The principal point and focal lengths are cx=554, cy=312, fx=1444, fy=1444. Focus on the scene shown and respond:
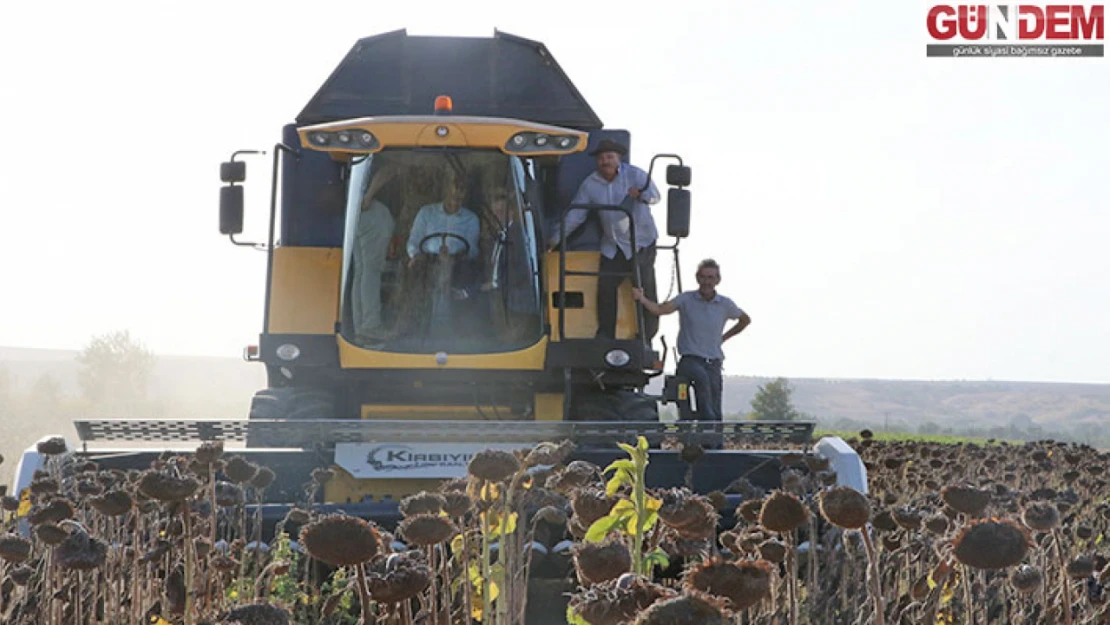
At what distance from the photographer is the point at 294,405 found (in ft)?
32.9

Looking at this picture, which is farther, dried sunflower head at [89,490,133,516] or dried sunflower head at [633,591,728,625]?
dried sunflower head at [89,490,133,516]

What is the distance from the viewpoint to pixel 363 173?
10219 mm

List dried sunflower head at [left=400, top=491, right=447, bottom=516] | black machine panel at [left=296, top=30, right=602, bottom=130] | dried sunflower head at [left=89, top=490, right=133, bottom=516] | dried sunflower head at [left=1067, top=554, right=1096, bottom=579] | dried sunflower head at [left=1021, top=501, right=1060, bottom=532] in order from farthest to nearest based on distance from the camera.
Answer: black machine panel at [left=296, top=30, right=602, bottom=130]
dried sunflower head at [left=1067, top=554, right=1096, bottom=579]
dried sunflower head at [left=89, top=490, right=133, bottom=516]
dried sunflower head at [left=1021, top=501, right=1060, bottom=532]
dried sunflower head at [left=400, top=491, right=447, bottom=516]

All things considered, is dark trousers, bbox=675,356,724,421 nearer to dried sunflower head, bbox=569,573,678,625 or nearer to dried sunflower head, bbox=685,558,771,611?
dried sunflower head, bbox=685,558,771,611

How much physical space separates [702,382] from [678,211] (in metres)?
1.94

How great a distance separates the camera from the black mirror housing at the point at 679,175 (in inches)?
407

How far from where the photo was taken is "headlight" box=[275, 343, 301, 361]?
10086 mm

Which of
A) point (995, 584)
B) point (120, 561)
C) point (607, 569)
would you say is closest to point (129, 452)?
point (120, 561)

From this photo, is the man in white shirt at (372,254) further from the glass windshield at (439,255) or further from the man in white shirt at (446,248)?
the man in white shirt at (446,248)

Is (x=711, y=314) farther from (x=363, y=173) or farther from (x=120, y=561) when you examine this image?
(x=120, y=561)

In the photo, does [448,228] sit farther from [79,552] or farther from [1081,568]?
[79,552]

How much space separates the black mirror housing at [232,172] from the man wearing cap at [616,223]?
2311 millimetres

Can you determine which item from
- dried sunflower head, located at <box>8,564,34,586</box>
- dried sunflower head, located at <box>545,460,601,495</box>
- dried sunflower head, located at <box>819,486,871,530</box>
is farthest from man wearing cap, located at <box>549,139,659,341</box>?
dried sunflower head, located at <box>819,486,871,530</box>

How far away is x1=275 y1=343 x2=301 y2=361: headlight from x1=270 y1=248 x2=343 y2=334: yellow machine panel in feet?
0.96
